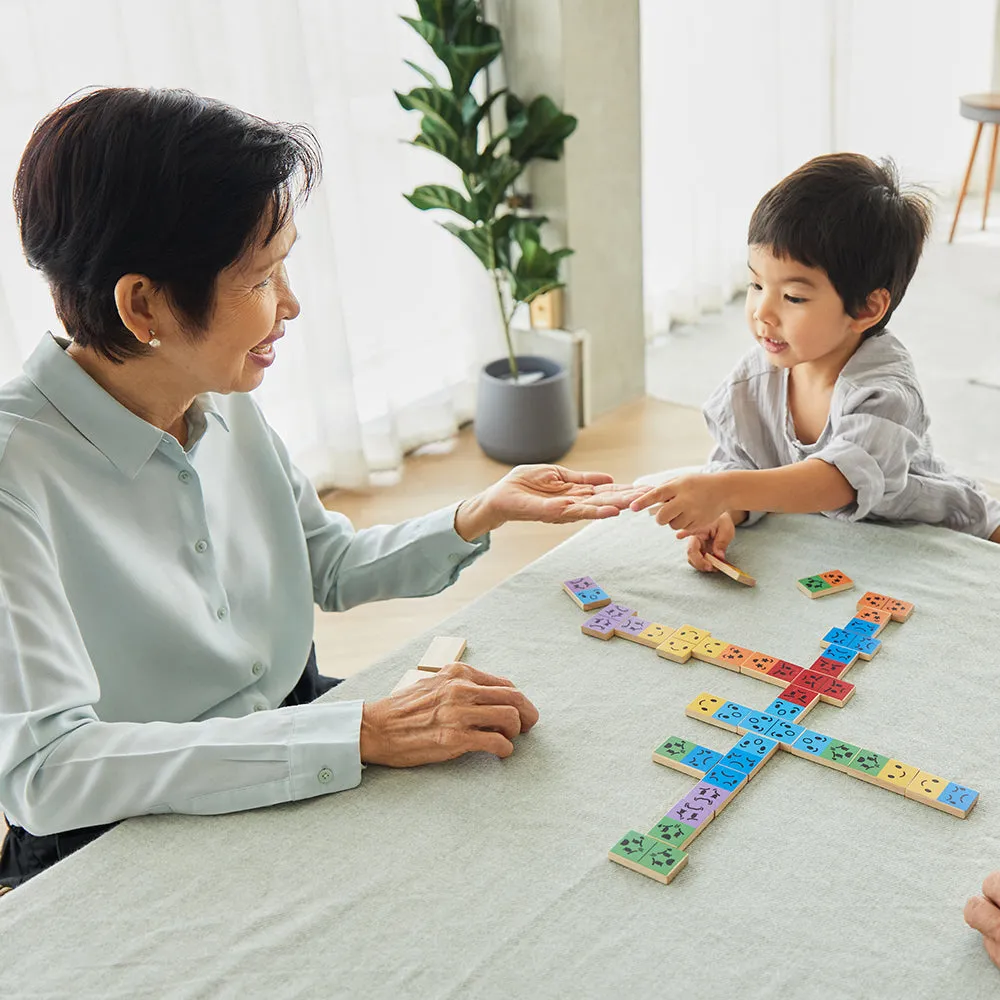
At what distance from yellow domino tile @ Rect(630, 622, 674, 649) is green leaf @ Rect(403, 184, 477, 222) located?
7.04 feet

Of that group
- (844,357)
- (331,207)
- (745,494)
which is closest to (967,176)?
(331,207)

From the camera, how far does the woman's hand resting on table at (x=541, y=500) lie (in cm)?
155

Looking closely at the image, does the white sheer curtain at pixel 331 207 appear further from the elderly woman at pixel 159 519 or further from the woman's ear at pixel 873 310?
the woman's ear at pixel 873 310

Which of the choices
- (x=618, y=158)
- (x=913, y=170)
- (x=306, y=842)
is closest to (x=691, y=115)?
(x=618, y=158)

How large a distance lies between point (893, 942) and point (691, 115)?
4.06 meters

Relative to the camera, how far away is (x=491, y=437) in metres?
3.64

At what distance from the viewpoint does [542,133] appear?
11.0 ft

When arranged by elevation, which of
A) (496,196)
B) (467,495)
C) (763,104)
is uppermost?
(763,104)

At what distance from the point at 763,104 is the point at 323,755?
442 centimetres

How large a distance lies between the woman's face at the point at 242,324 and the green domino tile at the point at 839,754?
0.78 meters

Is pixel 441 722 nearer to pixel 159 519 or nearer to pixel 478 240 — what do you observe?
pixel 159 519

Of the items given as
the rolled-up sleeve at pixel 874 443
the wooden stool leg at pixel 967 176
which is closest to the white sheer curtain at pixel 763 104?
the wooden stool leg at pixel 967 176

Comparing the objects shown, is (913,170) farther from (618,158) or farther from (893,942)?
(893,942)

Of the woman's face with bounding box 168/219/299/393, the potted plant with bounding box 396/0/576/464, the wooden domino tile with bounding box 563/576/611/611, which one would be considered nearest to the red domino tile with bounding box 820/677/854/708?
the wooden domino tile with bounding box 563/576/611/611
